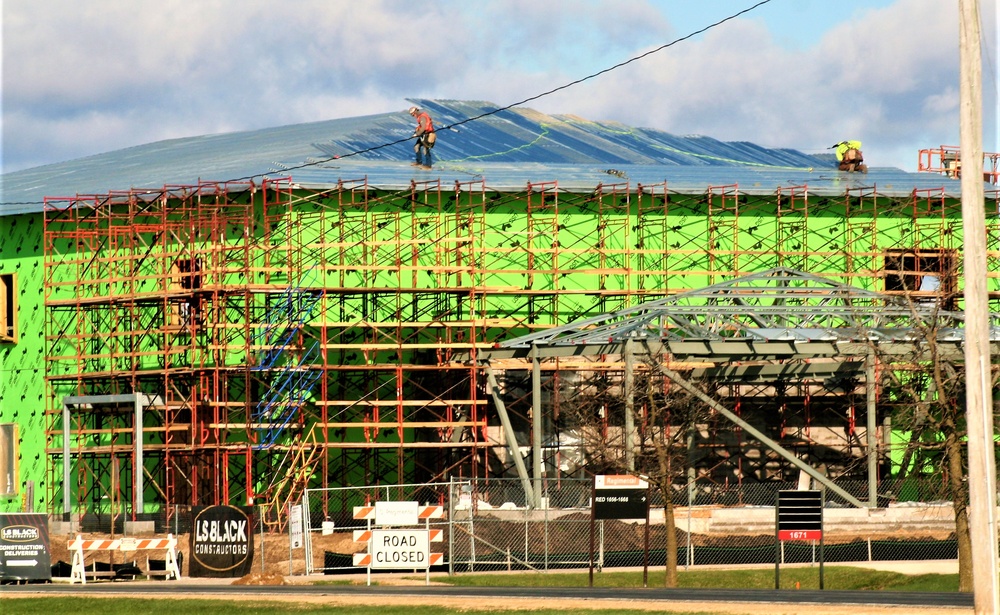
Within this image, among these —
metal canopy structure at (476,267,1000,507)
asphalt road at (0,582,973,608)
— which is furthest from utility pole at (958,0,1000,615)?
metal canopy structure at (476,267,1000,507)

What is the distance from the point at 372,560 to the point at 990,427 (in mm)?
12863

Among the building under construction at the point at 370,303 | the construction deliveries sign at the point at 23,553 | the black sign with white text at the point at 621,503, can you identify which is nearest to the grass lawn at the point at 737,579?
the black sign with white text at the point at 621,503

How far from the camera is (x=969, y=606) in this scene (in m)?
21.5

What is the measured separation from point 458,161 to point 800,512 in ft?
85.8

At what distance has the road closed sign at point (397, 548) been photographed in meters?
28.5

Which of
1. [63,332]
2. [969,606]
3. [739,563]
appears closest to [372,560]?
[739,563]

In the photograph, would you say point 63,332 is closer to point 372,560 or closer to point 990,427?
point 372,560

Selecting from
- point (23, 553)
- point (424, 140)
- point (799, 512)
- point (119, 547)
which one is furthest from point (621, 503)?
point (424, 140)

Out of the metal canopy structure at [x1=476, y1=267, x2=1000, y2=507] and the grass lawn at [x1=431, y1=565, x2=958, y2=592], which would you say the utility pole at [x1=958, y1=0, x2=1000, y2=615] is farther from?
the metal canopy structure at [x1=476, y1=267, x2=1000, y2=507]

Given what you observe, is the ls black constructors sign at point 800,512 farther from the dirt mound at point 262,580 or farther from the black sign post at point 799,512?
the dirt mound at point 262,580

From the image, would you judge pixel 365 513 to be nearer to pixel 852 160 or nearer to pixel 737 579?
pixel 737 579

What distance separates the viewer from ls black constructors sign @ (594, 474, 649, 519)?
27.5 meters

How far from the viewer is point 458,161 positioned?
51.0m

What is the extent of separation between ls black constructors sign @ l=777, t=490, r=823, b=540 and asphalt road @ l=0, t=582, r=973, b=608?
51.8 inches
